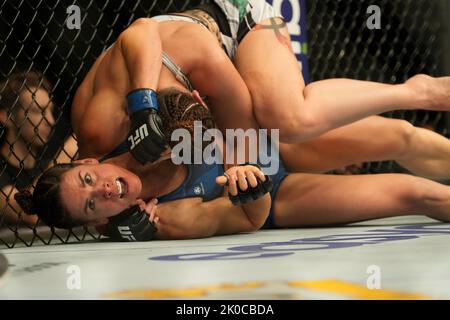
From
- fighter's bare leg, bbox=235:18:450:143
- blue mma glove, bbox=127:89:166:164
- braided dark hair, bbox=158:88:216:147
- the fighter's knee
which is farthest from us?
the fighter's knee

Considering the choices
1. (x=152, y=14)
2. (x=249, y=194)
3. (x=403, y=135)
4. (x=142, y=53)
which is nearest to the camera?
(x=249, y=194)

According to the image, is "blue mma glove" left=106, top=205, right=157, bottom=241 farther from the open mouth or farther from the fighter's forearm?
the fighter's forearm

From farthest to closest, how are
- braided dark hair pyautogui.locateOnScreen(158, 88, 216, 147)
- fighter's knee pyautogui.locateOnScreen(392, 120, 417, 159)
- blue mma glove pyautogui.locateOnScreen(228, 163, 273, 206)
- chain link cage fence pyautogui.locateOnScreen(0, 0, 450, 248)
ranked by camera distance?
chain link cage fence pyautogui.locateOnScreen(0, 0, 450, 248)
fighter's knee pyautogui.locateOnScreen(392, 120, 417, 159)
braided dark hair pyautogui.locateOnScreen(158, 88, 216, 147)
blue mma glove pyautogui.locateOnScreen(228, 163, 273, 206)

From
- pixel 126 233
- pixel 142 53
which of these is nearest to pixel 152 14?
pixel 142 53

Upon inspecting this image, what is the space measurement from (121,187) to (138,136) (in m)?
0.15

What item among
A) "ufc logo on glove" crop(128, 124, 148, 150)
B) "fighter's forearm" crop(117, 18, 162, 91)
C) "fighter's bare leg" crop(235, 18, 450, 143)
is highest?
"fighter's forearm" crop(117, 18, 162, 91)

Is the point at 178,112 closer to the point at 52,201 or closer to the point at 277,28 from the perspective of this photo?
the point at 52,201

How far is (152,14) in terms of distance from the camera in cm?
346

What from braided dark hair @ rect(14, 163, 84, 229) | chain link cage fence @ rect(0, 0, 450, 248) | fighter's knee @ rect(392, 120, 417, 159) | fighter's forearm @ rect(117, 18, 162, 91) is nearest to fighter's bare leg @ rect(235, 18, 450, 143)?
fighter's knee @ rect(392, 120, 417, 159)

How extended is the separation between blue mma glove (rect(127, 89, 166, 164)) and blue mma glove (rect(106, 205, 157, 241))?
0.17 metres

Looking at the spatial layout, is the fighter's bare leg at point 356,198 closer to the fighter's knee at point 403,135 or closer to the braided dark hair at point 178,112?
the fighter's knee at point 403,135

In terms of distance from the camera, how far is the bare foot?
220 centimetres

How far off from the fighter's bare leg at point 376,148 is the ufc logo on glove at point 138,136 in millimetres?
615

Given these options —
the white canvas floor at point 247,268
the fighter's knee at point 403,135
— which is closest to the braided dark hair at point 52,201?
the white canvas floor at point 247,268
